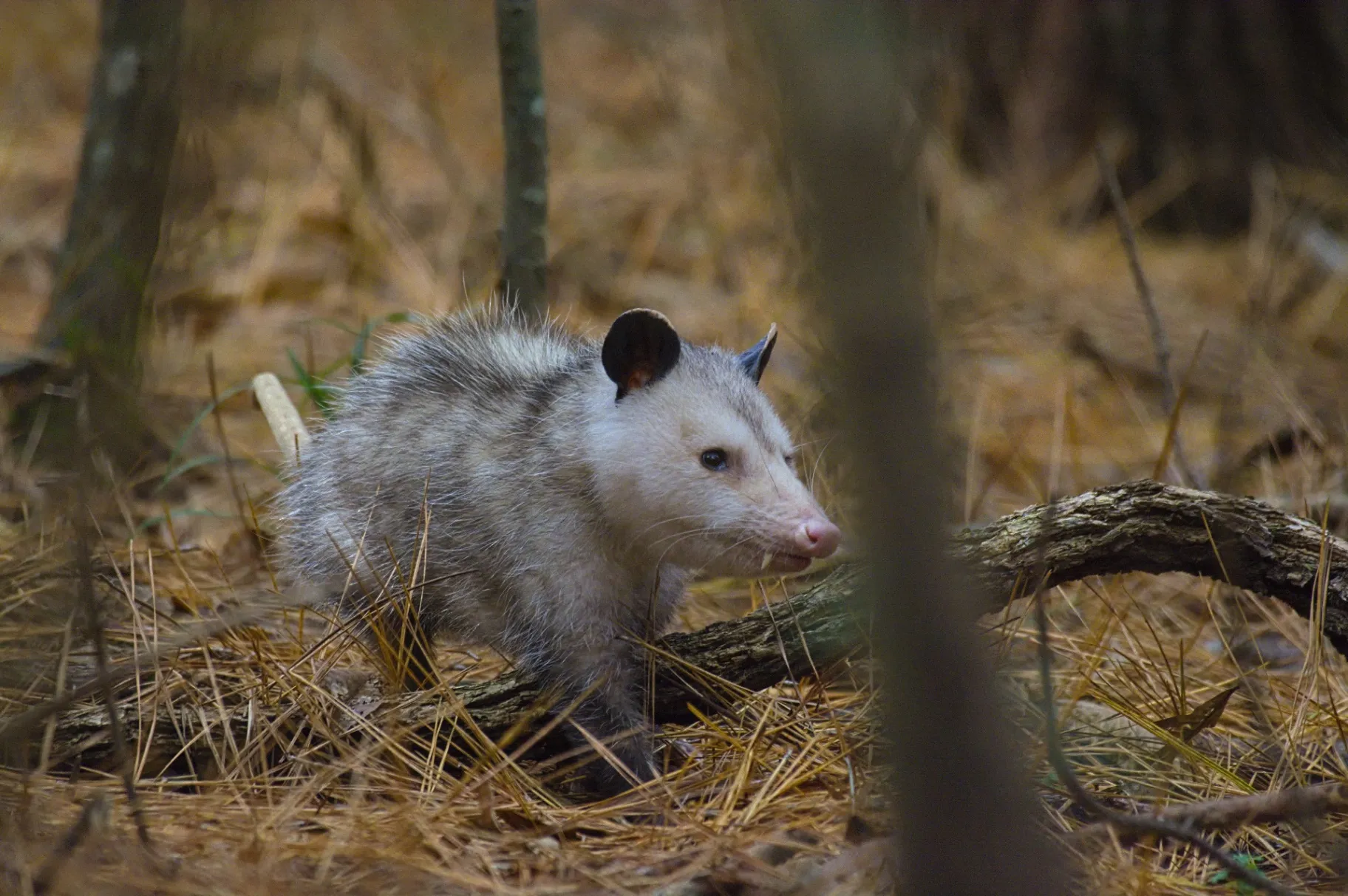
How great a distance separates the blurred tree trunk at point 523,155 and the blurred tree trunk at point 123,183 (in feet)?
4.51

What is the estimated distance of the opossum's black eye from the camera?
285 centimetres

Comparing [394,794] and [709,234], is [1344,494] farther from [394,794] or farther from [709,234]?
[709,234]

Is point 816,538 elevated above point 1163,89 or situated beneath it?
situated beneath

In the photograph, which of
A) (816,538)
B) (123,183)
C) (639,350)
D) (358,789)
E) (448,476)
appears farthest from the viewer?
(123,183)

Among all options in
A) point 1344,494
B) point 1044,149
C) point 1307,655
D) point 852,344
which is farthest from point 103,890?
point 1044,149

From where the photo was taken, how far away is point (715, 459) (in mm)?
2855

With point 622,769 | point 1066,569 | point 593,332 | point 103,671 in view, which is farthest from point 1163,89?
point 103,671

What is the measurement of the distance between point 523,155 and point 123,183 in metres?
1.62

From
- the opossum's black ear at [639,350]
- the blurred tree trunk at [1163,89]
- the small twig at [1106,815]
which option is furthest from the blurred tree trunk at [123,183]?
the blurred tree trunk at [1163,89]

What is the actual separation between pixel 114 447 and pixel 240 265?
2.57 meters

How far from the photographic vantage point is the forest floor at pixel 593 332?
233 centimetres

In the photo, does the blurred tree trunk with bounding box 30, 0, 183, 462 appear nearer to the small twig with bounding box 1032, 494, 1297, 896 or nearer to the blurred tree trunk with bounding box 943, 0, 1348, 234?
the small twig with bounding box 1032, 494, 1297, 896

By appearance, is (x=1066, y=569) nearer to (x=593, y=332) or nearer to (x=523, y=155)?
(x=523, y=155)

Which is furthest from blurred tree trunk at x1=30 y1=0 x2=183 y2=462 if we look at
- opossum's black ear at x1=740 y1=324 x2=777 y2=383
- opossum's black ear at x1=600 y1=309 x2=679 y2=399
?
opossum's black ear at x1=740 y1=324 x2=777 y2=383
